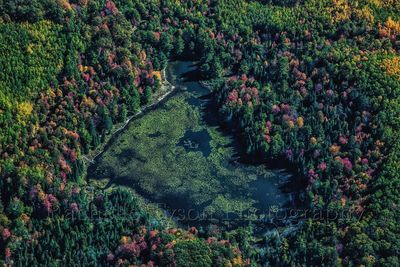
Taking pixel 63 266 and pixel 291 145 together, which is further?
pixel 291 145

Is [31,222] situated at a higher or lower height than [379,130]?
lower

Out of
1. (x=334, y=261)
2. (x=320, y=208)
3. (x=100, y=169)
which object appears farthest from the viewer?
(x=100, y=169)

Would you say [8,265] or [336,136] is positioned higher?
[336,136]

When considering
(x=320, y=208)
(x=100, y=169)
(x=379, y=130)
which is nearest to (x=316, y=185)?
(x=320, y=208)

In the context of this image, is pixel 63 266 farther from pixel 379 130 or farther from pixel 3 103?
pixel 379 130

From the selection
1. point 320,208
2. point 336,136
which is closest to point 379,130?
point 336,136

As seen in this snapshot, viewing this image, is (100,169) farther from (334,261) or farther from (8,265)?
(334,261)

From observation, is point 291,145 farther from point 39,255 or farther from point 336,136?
point 39,255

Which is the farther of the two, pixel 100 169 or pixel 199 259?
pixel 100 169

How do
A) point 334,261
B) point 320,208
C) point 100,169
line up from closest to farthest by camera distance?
point 334,261 → point 320,208 → point 100,169
